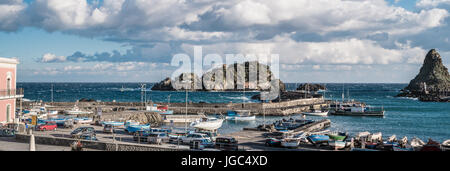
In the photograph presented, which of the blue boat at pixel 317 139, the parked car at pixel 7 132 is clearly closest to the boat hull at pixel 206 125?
the blue boat at pixel 317 139

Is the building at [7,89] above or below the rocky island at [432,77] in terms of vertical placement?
below

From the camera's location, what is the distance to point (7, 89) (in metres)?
33.0

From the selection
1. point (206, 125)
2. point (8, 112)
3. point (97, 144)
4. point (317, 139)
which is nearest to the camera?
point (97, 144)

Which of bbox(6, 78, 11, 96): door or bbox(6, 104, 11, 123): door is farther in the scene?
bbox(6, 104, 11, 123): door

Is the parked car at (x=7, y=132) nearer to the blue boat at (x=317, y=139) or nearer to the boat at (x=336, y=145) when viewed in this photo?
the blue boat at (x=317, y=139)

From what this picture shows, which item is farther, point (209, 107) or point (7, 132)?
point (209, 107)

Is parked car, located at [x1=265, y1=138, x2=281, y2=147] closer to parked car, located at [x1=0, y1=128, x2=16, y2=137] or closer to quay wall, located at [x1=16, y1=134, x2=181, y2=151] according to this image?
quay wall, located at [x1=16, y1=134, x2=181, y2=151]

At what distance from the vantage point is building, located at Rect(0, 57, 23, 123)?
106 ft

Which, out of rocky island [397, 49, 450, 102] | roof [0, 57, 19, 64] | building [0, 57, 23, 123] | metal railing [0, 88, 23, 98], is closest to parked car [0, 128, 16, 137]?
building [0, 57, 23, 123]

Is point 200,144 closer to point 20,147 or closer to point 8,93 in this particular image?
point 20,147

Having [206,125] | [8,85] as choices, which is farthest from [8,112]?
[206,125]

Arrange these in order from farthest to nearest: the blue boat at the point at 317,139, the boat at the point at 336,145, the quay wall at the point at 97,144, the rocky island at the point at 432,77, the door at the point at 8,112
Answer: the rocky island at the point at 432,77 → the door at the point at 8,112 → the blue boat at the point at 317,139 → the boat at the point at 336,145 → the quay wall at the point at 97,144

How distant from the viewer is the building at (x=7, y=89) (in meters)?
32.4
